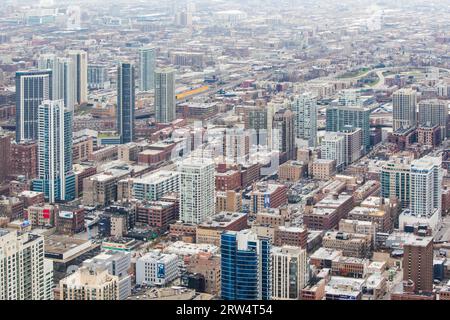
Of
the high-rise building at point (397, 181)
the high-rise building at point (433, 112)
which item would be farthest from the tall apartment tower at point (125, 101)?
the high-rise building at point (433, 112)

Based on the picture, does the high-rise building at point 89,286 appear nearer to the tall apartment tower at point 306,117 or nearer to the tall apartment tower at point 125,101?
the tall apartment tower at point 306,117

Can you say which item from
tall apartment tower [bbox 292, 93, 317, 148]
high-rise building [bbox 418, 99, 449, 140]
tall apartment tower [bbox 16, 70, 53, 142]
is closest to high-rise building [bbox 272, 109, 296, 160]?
tall apartment tower [bbox 292, 93, 317, 148]

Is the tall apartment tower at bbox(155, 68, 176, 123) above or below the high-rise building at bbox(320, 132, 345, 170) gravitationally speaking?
above

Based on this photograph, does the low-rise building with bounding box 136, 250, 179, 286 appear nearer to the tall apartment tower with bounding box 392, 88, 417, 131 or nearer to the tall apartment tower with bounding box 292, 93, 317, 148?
the tall apartment tower with bounding box 292, 93, 317, 148

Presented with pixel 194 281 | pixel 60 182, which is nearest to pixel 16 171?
pixel 60 182
